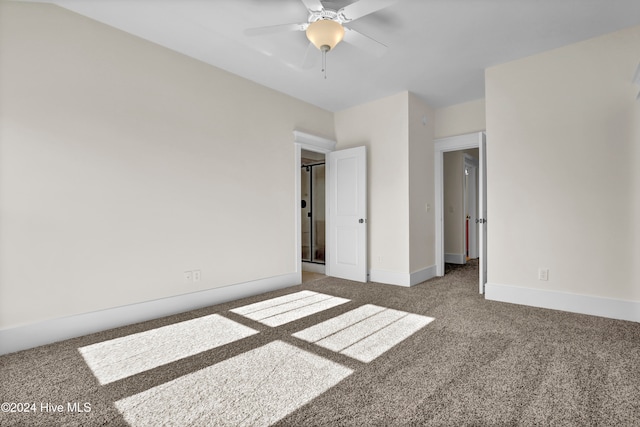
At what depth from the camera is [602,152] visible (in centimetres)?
288

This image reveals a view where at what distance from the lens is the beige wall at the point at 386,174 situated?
425 centimetres

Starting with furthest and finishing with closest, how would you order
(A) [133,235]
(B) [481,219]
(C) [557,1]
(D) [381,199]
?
(D) [381,199], (B) [481,219], (A) [133,235], (C) [557,1]

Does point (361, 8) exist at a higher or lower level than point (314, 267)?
higher

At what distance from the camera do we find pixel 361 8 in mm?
2162

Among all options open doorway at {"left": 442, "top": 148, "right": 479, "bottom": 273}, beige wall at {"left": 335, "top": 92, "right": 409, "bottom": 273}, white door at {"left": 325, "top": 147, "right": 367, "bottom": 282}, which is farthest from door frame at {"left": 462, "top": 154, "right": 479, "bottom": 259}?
white door at {"left": 325, "top": 147, "right": 367, "bottom": 282}

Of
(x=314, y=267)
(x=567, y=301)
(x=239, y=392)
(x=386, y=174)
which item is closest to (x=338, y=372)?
(x=239, y=392)

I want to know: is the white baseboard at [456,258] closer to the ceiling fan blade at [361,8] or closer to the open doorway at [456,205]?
the open doorway at [456,205]

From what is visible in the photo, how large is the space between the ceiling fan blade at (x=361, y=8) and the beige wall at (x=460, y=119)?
2.99 meters

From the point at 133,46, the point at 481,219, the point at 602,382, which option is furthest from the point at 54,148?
the point at 481,219

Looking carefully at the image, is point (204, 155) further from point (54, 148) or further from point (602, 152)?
point (602, 152)

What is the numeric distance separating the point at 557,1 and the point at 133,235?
4.11 metres

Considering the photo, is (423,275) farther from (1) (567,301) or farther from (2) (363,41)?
(2) (363,41)

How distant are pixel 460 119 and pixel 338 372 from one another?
4.19 m

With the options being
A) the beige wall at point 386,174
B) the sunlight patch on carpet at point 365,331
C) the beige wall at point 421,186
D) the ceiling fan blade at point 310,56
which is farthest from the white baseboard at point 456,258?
the ceiling fan blade at point 310,56
